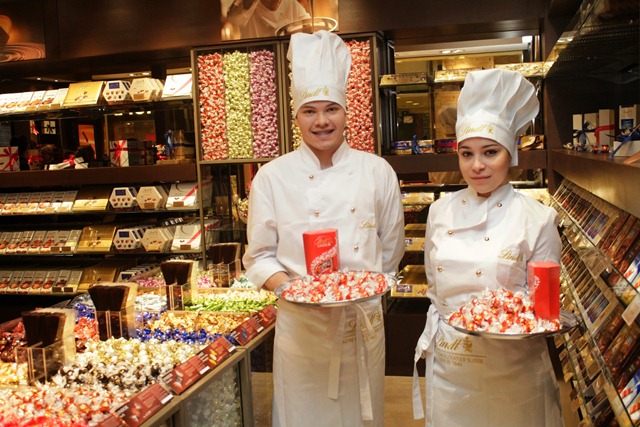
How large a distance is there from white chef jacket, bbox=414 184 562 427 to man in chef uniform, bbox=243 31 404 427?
1.39 ft

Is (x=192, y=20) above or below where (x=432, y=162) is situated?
above

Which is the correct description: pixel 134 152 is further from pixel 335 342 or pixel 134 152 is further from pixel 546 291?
pixel 546 291

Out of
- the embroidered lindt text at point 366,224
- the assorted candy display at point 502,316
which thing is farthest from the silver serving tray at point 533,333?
the embroidered lindt text at point 366,224

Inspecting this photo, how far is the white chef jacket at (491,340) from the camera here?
2.21m

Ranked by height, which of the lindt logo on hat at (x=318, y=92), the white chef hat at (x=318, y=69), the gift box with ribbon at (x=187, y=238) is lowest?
the gift box with ribbon at (x=187, y=238)

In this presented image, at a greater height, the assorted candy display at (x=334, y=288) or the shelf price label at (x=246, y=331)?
the assorted candy display at (x=334, y=288)

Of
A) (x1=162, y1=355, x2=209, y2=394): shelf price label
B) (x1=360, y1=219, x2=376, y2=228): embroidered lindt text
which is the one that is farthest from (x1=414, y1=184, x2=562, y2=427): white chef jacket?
(x1=162, y1=355, x2=209, y2=394): shelf price label

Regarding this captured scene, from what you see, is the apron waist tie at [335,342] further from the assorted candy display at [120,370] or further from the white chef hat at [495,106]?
the white chef hat at [495,106]

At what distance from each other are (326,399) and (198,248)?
3.00 meters

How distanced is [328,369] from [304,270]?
0.42m

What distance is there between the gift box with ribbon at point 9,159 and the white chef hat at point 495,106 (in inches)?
204

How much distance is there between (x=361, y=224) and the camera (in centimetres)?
275

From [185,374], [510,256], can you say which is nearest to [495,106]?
[510,256]

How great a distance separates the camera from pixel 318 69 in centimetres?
275
